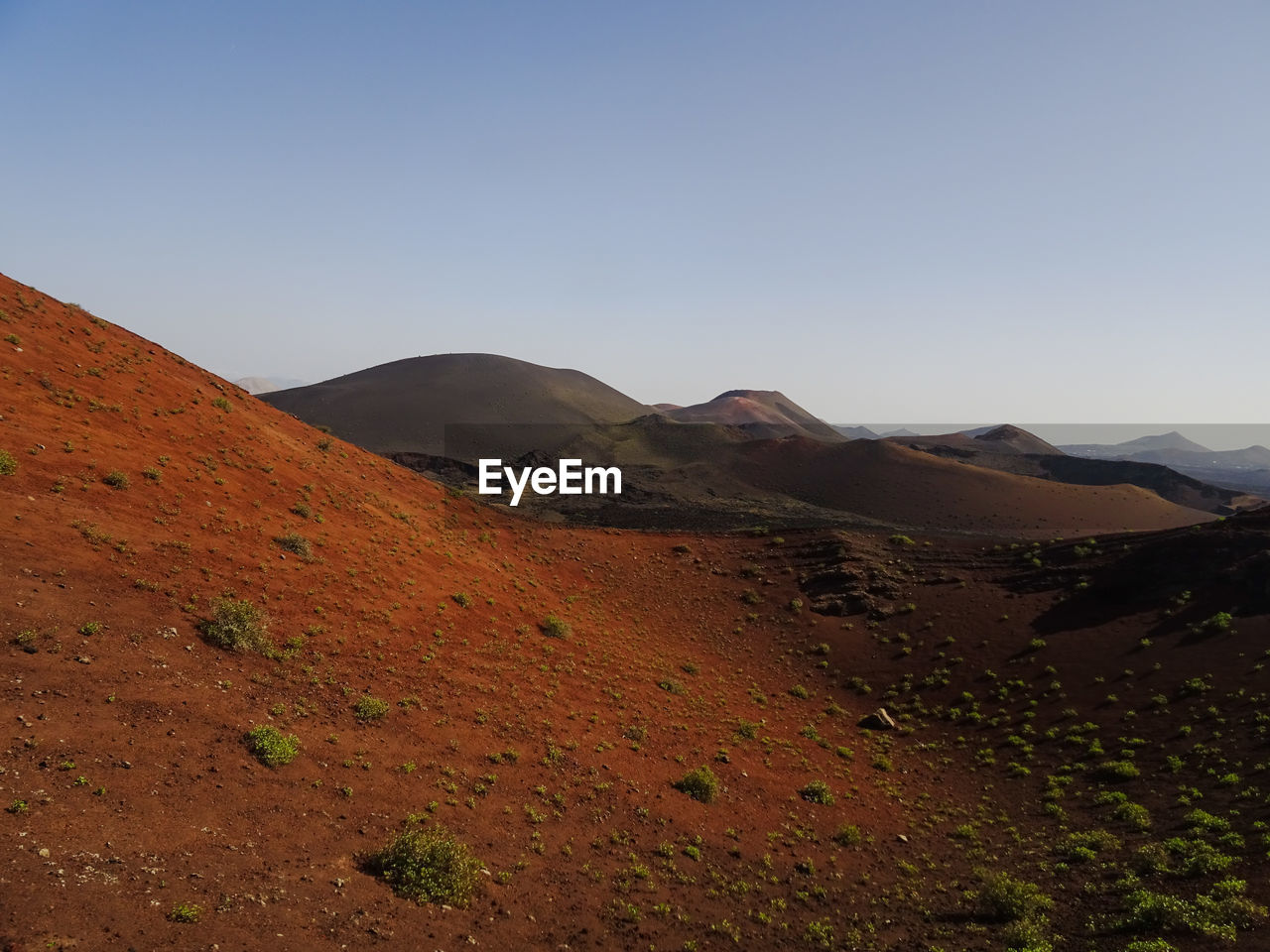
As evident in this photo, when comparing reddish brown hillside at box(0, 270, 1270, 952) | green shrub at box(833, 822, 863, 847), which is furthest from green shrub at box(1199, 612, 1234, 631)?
green shrub at box(833, 822, 863, 847)

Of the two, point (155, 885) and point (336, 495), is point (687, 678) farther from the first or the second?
point (155, 885)

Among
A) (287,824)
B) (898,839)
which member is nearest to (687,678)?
(898,839)

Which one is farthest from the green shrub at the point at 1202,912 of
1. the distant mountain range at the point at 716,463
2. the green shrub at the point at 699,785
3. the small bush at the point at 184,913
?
the distant mountain range at the point at 716,463

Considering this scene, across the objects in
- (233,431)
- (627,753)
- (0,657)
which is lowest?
(627,753)

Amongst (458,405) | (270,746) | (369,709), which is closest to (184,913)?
(270,746)

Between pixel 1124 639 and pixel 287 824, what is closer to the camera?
pixel 287 824

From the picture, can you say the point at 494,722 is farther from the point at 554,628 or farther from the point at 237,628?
the point at 554,628

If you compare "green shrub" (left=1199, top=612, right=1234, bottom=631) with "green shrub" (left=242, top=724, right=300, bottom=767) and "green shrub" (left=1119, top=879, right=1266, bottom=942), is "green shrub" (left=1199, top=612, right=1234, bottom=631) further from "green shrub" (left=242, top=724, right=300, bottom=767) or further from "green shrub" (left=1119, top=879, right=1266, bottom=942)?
"green shrub" (left=242, top=724, right=300, bottom=767)
